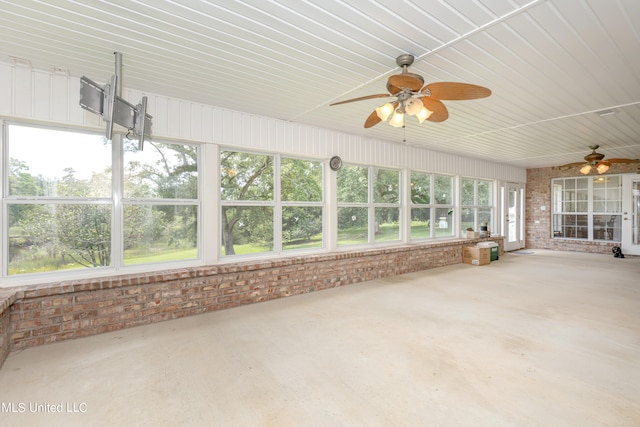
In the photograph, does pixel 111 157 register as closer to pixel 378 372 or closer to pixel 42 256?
pixel 42 256

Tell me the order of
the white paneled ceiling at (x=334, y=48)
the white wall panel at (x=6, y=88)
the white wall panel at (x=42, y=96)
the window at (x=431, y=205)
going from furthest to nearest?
1. the window at (x=431, y=205)
2. the white wall panel at (x=42, y=96)
3. the white wall panel at (x=6, y=88)
4. the white paneled ceiling at (x=334, y=48)

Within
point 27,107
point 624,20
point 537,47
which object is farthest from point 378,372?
point 27,107

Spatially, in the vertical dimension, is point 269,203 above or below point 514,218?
above

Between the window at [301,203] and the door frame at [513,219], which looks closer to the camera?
the window at [301,203]

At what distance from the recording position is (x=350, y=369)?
2.49 metres

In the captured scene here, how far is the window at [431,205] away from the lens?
22.3 feet

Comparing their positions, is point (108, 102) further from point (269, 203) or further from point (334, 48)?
point (269, 203)

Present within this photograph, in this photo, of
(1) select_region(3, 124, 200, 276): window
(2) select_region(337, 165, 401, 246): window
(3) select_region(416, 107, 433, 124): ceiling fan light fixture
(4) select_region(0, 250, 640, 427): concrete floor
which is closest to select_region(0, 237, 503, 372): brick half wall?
(4) select_region(0, 250, 640, 427): concrete floor

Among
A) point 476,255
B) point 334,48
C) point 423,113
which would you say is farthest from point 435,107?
point 476,255

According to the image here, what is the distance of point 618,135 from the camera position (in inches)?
215

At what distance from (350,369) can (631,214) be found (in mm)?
10566

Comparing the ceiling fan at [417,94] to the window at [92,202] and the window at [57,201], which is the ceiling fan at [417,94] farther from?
the window at [57,201]

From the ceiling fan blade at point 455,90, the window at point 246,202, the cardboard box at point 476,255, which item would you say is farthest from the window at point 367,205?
the ceiling fan blade at point 455,90

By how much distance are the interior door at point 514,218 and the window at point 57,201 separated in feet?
33.8
